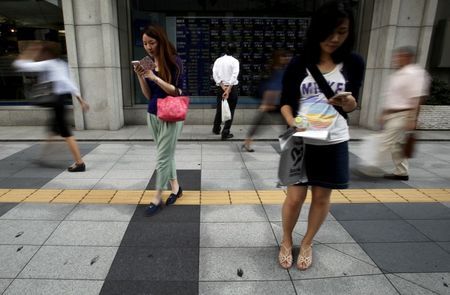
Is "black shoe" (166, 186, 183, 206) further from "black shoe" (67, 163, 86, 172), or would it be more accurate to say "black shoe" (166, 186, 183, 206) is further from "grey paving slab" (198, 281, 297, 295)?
"black shoe" (67, 163, 86, 172)

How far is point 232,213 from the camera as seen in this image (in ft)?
11.5

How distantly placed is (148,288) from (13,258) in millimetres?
1217

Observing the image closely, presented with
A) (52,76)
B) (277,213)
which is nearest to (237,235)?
(277,213)

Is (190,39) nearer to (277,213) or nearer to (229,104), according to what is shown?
(229,104)

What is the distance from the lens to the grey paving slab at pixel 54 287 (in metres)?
2.31

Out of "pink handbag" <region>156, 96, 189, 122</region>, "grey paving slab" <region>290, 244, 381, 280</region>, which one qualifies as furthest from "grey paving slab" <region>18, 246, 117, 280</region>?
"grey paving slab" <region>290, 244, 381, 280</region>

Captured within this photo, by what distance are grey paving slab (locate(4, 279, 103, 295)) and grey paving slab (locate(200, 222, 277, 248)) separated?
94cm

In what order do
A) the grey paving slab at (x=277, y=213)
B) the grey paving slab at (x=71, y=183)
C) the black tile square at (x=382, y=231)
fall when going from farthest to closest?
the grey paving slab at (x=71, y=183), the grey paving slab at (x=277, y=213), the black tile square at (x=382, y=231)

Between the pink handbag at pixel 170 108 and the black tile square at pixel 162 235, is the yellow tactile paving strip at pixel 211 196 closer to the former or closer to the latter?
the black tile square at pixel 162 235

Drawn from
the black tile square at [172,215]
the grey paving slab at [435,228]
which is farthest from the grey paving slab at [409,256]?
the black tile square at [172,215]

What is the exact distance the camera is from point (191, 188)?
425 centimetres

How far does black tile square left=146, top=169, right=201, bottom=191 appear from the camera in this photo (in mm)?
4285

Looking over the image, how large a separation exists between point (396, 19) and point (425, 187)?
4520 millimetres

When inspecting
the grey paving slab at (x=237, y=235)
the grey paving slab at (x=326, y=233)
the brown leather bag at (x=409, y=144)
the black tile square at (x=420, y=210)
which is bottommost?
the grey paving slab at (x=237, y=235)
